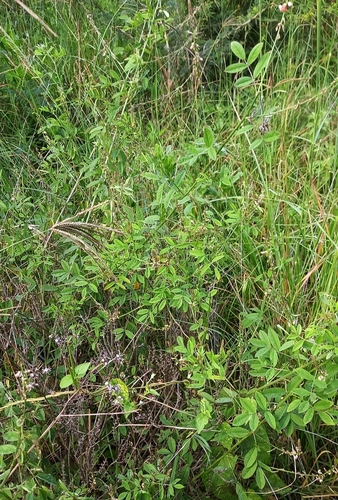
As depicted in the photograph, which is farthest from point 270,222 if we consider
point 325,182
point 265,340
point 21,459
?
point 21,459

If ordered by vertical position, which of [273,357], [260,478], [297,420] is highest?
[273,357]

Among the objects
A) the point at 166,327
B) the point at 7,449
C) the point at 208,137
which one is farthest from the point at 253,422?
the point at 208,137

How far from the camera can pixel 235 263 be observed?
1838 mm

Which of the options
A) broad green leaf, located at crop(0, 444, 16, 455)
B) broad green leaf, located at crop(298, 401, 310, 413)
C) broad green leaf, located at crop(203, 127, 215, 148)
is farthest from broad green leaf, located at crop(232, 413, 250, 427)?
broad green leaf, located at crop(203, 127, 215, 148)

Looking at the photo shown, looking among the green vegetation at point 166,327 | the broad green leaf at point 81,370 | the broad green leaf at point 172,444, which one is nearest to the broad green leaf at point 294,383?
the green vegetation at point 166,327

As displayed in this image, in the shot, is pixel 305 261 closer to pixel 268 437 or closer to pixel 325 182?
pixel 325 182

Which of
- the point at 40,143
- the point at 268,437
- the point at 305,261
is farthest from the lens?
the point at 40,143

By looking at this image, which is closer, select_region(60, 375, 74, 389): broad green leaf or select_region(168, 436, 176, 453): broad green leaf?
select_region(60, 375, 74, 389): broad green leaf

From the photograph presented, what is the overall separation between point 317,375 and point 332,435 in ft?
1.24

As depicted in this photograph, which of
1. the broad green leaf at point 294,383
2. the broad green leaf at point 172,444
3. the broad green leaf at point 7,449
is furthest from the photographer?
the broad green leaf at point 172,444

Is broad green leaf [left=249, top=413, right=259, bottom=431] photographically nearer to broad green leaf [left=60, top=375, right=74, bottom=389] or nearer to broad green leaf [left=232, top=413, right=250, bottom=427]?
broad green leaf [left=232, top=413, right=250, bottom=427]

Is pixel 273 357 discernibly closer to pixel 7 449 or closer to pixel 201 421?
pixel 201 421

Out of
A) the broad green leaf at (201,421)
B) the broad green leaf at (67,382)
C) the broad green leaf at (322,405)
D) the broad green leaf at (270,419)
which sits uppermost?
the broad green leaf at (67,382)

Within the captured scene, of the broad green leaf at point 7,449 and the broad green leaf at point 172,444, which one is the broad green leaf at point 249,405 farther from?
the broad green leaf at point 7,449
